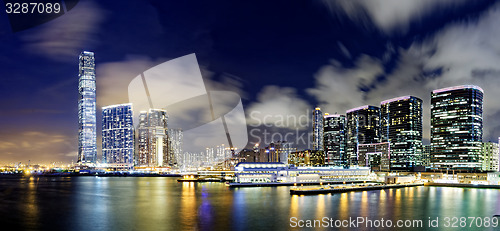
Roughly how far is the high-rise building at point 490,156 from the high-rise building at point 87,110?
16915 cm

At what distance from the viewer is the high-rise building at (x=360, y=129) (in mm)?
159750

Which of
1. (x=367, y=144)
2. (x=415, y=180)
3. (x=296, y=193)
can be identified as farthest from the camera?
(x=367, y=144)

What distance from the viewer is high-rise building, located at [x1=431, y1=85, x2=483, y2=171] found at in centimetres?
10231

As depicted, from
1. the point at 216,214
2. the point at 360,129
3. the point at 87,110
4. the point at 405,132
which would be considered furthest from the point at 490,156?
the point at 87,110

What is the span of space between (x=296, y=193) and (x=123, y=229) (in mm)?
30694

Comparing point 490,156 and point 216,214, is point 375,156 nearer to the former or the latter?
point 490,156

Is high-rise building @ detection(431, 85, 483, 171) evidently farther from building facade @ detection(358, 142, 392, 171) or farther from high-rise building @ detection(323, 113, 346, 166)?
high-rise building @ detection(323, 113, 346, 166)

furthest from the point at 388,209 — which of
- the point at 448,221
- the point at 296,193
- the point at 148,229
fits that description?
the point at 148,229

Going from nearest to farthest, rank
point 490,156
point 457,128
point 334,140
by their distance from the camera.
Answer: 1. point 457,128
2. point 490,156
3. point 334,140

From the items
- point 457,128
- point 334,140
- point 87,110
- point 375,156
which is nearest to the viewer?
point 457,128

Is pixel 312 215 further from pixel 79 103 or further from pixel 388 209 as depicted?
pixel 79 103

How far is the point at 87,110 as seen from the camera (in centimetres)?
18725

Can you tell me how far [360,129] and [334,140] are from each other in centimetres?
1522

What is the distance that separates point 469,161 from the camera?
335 feet
